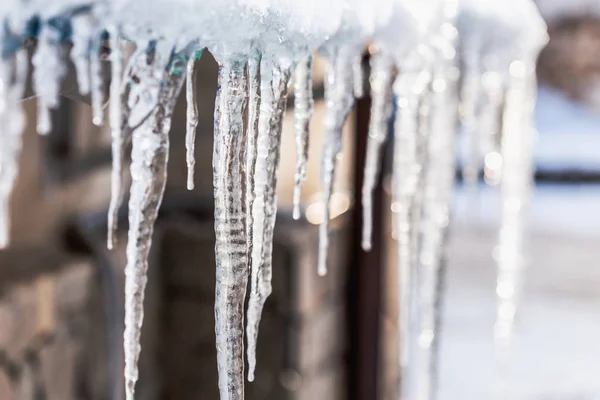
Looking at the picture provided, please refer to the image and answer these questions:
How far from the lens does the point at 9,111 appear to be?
42 centimetres

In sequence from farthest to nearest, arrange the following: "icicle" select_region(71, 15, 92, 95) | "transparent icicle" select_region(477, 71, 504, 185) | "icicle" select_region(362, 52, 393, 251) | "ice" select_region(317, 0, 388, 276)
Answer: "transparent icicle" select_region(477, 71, 504, 185)
"icicle" select_region(362, 52, 393, 251)
"ice" select_region(317, 0, 388, 276)
"icicle" select_region(71, 15, 92, 95)

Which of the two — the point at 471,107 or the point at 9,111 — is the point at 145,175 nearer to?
the point at 9,111

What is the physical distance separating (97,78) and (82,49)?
4 centimetres

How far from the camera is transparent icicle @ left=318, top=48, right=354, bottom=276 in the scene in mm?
496

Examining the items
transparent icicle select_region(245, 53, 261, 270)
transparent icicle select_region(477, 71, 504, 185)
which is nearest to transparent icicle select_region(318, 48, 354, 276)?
transparent icicle select_region(245, 53, 261, 270)

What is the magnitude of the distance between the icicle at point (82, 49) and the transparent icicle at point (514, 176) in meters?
0.48

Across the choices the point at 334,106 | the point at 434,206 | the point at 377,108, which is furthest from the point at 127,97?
the point at 434,206

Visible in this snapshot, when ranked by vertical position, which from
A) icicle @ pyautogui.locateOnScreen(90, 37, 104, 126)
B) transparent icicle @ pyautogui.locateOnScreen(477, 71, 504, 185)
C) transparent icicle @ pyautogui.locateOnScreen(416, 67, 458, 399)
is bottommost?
transparent icicle @ pyautogui.locateOnScreen(416, 67, 458, 399)

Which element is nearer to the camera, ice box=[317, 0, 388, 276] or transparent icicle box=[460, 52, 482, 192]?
ice box=[317, 0, 388, 276]

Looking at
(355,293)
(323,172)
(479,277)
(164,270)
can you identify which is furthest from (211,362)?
(479,277)

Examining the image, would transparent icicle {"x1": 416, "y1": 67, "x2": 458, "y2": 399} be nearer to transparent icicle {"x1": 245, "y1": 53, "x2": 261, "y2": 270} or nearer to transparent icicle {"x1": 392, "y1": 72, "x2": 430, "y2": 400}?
transparent icicle {"x1": 392, "y1": 72, "x2": 430, "y2": 400}

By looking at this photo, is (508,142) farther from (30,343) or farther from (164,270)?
(164,270)

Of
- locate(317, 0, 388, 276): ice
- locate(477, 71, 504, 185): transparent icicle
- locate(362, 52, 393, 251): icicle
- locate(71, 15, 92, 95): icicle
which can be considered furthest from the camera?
locate(477, 71, 504, 185): transparent icicle

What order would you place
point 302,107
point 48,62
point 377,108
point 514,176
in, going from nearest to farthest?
point 48,62, point 302,107, point 377,108, point 514,176
